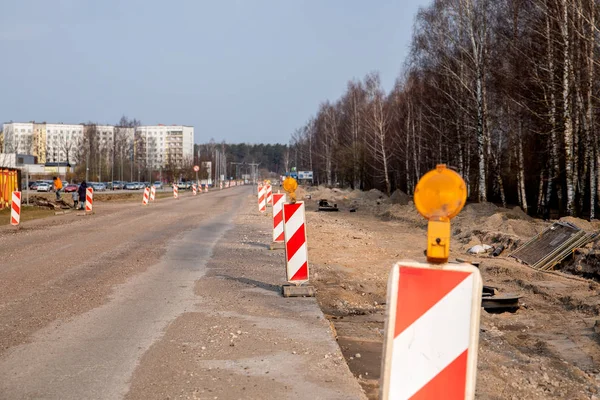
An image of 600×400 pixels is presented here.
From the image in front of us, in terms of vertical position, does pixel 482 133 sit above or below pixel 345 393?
above

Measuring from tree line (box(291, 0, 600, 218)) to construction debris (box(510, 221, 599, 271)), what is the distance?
850 cm

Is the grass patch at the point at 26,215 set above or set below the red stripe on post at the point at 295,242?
below

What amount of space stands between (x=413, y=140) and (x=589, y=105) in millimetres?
24271

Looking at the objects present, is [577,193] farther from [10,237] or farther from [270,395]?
[270,395]

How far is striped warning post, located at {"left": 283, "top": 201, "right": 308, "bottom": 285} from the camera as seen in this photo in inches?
364

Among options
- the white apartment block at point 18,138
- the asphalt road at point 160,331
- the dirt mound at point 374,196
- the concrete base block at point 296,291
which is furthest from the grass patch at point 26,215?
the white apartment block at point 18,138

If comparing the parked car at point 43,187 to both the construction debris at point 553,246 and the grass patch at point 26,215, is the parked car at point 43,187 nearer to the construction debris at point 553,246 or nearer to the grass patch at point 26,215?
the grass patch at point 26,215

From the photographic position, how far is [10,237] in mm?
18984

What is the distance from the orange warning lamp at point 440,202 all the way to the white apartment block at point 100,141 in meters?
104

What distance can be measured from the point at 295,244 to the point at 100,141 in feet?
391

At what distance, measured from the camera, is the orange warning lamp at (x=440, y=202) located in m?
2.82

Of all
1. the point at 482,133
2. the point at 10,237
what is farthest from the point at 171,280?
the point at 482,133

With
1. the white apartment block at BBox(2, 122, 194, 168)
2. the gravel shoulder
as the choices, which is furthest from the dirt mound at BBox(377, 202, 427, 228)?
the white apartment block at BBox(2, 122, 194, 168)

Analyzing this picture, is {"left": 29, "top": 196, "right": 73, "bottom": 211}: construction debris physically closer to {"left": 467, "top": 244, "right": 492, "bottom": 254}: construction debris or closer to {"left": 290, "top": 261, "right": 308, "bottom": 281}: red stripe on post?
{"left": 467, "top": 244, "right": 492, "bottom": 254}: construction debris
